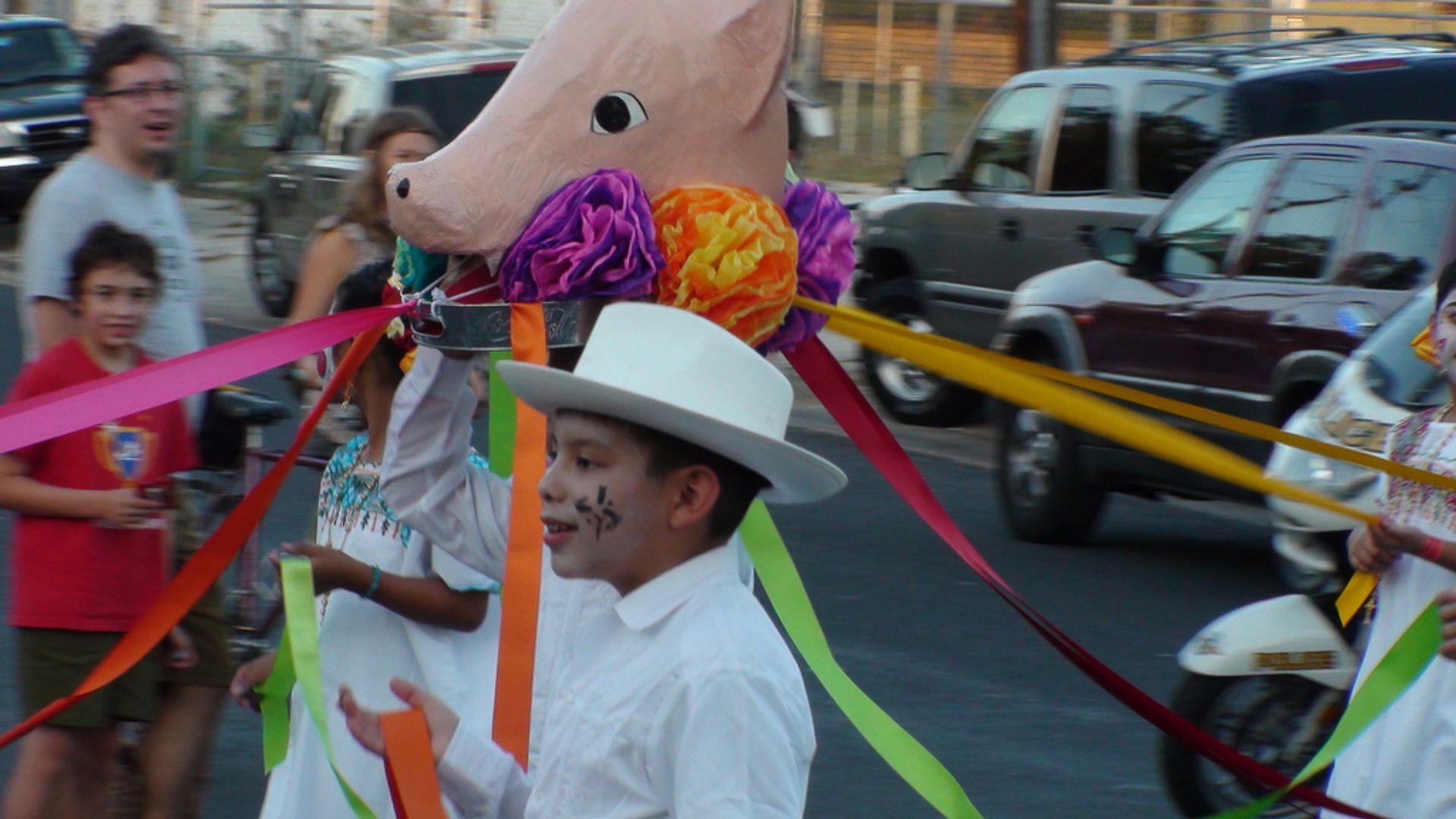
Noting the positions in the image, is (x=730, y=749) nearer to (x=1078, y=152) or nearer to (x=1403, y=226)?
Result: (x=1403, y=226)

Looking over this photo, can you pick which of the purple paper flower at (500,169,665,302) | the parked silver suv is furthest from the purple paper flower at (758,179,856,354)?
the parked silver suv

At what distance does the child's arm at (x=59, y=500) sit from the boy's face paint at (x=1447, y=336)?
8.57 feet

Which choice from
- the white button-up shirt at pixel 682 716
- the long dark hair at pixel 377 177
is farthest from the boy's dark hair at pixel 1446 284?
the long dark hair at pixel 377 177

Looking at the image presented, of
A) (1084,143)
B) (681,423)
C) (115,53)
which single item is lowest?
(1084,143)

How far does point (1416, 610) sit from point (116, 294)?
2.70 metres

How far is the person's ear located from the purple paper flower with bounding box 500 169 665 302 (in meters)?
0.43

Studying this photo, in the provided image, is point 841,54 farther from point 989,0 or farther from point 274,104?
point 274,104

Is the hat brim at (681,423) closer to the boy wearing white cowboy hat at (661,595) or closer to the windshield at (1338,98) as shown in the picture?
the boy wearing white cowboy hat at (661,595)

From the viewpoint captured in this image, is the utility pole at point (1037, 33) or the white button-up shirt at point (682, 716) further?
the utility pole at point (1037, 33)

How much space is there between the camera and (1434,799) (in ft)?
12.7

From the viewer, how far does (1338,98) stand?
9719 millimetres

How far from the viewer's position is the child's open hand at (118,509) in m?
3.92

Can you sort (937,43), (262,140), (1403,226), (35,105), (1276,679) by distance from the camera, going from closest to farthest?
1. (1276,679)
2. (1403,226)
3. (262,140)
4. (35,105)
5. (937,43)

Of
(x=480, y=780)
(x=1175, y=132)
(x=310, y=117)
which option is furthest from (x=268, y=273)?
(x=480, y=780)
